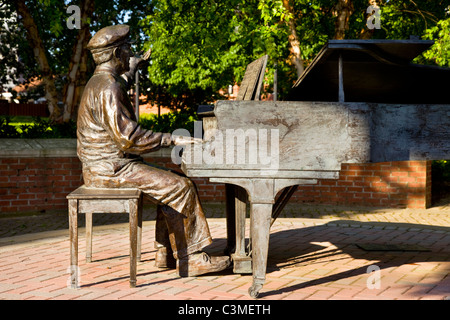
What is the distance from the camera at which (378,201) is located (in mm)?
9516

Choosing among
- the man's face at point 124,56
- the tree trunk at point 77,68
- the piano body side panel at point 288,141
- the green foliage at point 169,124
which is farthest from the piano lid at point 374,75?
the tree trunk at point 77,68

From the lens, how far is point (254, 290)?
4414mm

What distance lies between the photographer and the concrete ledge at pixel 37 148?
8391 mm

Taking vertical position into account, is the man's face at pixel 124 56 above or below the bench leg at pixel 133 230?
above

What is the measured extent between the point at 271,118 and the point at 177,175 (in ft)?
3.52

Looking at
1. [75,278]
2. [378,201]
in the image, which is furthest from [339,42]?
[378,201]

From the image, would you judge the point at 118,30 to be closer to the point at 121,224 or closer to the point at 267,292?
the point at 267,292

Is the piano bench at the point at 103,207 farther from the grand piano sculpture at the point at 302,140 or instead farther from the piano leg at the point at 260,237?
the piano leg at the point at 260,237

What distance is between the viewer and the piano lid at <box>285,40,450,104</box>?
4492 millimetres

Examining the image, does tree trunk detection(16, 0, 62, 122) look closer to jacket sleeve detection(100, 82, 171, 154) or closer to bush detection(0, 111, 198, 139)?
bush detection(0, 111, 198, 139)

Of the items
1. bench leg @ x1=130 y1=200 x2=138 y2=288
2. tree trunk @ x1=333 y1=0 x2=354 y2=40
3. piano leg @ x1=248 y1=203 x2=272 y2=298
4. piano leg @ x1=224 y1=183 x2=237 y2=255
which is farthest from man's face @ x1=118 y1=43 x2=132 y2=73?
tree trunk @ x1=333 y1=0 x2=354 y2=40

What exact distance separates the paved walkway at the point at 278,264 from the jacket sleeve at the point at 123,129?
44.7 inches

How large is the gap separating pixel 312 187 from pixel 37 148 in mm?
4355

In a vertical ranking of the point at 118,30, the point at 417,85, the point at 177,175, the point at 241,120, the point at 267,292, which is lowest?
the point at 267,292
